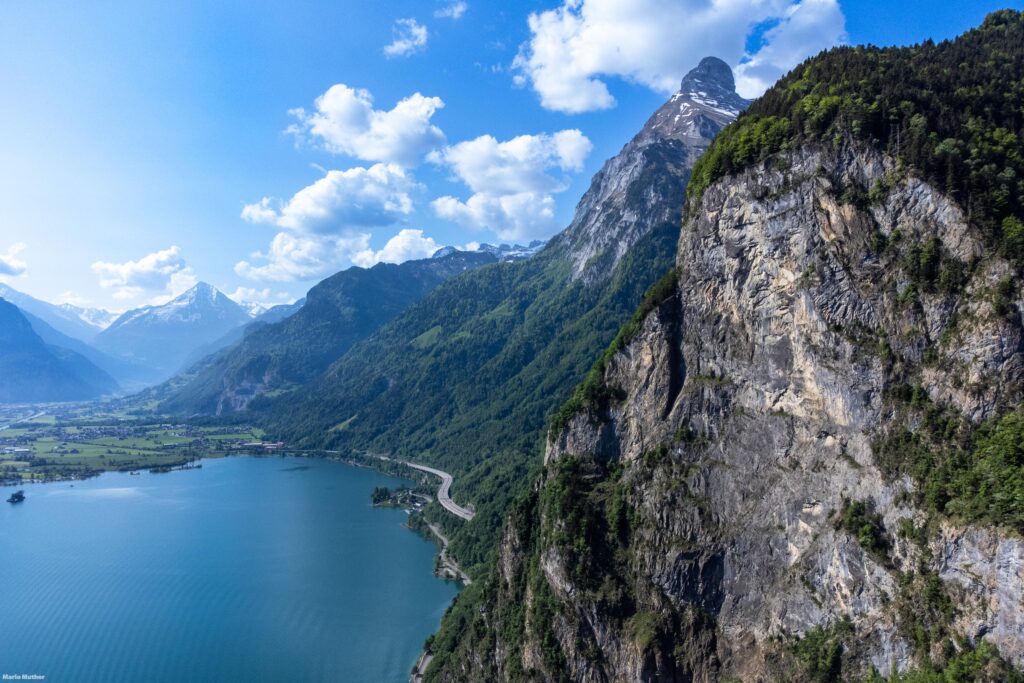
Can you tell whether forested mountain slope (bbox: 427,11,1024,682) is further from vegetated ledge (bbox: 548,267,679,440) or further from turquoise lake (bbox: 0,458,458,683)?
turquoise lake (bbox: 0,458,458,683)

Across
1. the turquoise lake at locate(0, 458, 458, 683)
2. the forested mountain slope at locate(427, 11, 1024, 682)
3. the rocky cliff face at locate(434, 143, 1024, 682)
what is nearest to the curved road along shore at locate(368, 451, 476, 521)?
the turquoise lake at locate(0, 458, 458, 683)

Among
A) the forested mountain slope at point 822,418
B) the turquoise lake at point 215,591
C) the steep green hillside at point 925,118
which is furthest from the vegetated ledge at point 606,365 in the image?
the turquoise lake at point 215,591

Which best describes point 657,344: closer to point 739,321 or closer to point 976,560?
point 739,321

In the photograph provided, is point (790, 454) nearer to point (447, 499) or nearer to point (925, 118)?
point (925, 118)

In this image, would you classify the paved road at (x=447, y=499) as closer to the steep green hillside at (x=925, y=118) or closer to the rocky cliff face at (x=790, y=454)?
the rocky cliff face at (x=790, y=454)

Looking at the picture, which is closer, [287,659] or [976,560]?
[976,560]

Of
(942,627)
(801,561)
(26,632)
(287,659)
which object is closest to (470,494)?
(287,659)

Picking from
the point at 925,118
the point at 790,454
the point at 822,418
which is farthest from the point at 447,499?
the point at 925,118
